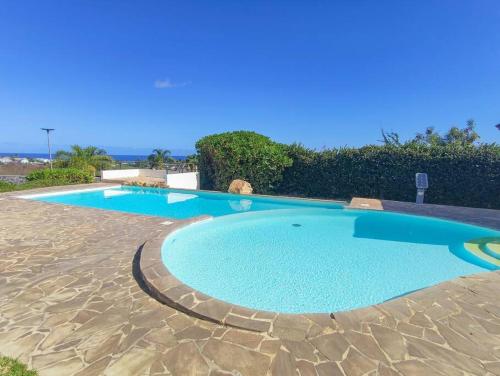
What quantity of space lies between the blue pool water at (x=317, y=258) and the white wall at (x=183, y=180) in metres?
8.62

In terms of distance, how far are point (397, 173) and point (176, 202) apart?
10.1m

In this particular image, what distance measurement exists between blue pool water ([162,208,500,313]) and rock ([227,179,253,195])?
3836 mm

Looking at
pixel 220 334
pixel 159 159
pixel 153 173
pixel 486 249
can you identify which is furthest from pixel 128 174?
pixel 486 249

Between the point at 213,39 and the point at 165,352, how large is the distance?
1764 centimetres

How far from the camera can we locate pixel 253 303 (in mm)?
3766

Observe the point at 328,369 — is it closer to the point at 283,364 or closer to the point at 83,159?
the point at 283,364

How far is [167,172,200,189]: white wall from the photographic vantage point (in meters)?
16.0

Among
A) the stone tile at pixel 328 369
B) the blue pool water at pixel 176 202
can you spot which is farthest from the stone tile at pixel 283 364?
the blue pool water at pixel 176 202

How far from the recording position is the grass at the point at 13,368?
2010 mm

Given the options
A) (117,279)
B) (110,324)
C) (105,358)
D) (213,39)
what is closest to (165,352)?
(105,358)

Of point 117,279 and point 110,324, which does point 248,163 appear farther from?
point 110,324

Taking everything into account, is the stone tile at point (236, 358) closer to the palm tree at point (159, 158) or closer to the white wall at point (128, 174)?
the white wall at point (128, 174)

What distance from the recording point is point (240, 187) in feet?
41.4

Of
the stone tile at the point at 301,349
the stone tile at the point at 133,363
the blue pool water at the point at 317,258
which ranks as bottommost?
the blue pool water at the point at 317,258
